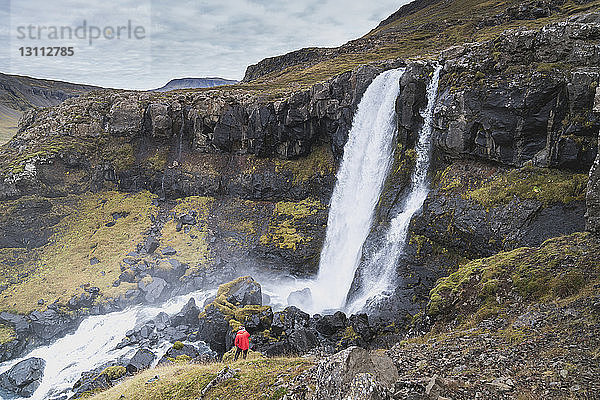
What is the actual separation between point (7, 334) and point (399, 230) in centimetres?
2853

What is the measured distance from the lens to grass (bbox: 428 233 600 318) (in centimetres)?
1099

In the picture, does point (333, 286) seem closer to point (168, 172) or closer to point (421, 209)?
point (421, 209)

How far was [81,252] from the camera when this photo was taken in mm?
34500

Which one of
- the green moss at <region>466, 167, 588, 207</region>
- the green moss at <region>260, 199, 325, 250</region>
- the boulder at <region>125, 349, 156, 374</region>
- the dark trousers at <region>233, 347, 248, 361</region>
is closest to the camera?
the dark trousers at <region>233, 347, 248, 361</region>

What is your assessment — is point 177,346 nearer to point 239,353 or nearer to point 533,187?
point 239,353

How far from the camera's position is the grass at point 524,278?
433 inches

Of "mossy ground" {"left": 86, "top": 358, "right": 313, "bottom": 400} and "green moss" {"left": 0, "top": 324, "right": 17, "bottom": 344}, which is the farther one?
"green moss" {"left": 0, "top": 324, "right": 17, "bottom": 344}

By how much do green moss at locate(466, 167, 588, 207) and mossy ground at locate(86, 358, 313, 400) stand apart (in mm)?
15228

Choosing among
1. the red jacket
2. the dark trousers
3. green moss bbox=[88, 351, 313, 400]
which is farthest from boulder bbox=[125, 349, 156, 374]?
the red jacket

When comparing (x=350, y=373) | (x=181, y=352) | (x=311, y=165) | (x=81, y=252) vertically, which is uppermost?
(x=311, y=165)

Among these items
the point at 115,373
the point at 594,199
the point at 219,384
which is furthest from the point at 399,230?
the point at 115,373

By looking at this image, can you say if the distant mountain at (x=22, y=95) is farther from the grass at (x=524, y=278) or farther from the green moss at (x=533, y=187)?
the grass at (x=524, y=278)

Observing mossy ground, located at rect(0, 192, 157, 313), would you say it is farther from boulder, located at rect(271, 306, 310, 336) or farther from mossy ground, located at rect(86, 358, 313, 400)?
mossy ground, located at rect(86, 358, 313, 400)

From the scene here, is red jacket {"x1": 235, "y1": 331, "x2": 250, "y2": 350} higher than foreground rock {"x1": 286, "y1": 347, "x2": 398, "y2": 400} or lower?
lower
